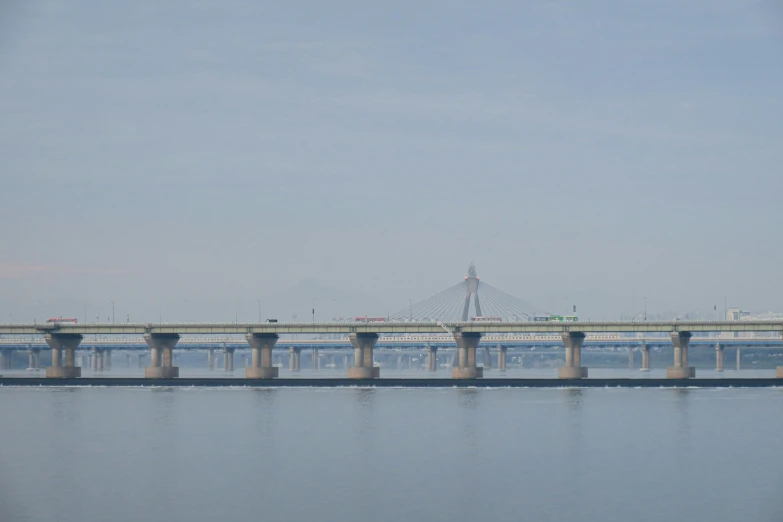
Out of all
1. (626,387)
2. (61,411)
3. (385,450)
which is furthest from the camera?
(626,387)

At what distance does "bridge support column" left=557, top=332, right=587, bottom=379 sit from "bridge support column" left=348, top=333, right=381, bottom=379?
3359cm

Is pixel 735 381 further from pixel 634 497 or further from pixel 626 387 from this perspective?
pixel 634 497

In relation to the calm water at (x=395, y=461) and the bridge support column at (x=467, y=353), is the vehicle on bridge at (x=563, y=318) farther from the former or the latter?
the calm water at (x=395, y=461)

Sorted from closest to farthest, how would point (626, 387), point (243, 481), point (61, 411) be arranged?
point (243, 481), point (61, 411), point (626, 387)

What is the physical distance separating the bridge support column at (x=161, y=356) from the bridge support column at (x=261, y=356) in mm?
15066

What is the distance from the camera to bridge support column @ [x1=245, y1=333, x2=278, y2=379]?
18700 centimetres

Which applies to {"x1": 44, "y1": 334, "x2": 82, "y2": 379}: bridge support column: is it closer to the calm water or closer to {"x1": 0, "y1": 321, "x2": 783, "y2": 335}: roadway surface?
{"x1": 0, "y1": 321, "x2": 783, "y2": 335}: roadway surface

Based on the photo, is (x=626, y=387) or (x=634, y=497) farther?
(x=626, y=387)

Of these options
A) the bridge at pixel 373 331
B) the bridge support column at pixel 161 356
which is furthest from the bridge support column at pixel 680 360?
the bridge support column at pixel 161 356

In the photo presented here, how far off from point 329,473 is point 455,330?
112m

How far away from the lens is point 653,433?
9475cm

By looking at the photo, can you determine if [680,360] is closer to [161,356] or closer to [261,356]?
[261,356]

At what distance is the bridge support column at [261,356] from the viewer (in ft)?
614

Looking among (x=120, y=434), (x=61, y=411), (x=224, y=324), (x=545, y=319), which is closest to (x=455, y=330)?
(x=545, y=319)
